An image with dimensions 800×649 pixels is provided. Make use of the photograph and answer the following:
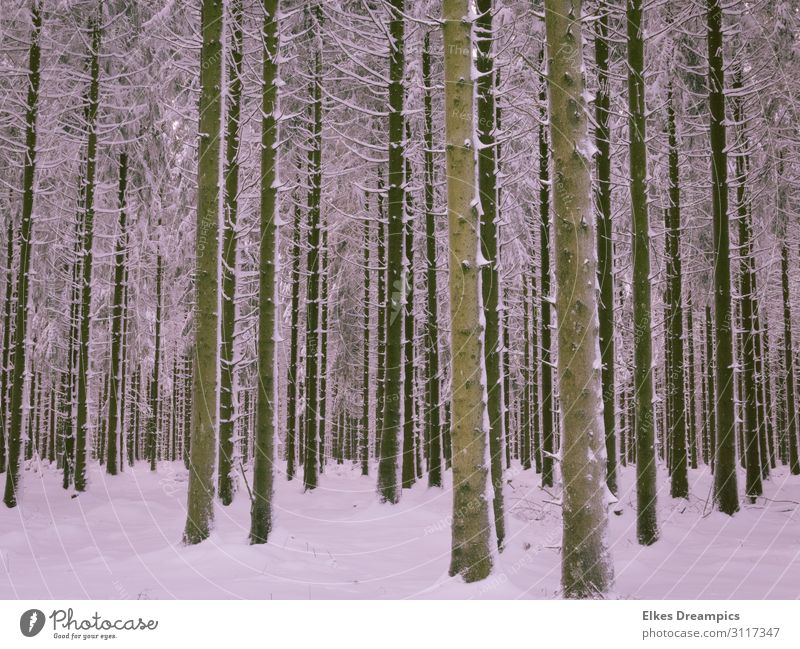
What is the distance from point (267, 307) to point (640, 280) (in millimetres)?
5571

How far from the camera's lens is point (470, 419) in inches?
254

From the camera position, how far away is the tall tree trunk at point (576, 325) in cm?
595

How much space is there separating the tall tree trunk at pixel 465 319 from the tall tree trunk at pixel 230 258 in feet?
21.8

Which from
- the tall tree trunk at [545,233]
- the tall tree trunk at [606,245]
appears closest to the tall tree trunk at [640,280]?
the tall tree trunk at [606,245]

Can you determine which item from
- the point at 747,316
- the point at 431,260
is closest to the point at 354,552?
the point at 431,260

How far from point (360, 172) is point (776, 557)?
46.0 feet

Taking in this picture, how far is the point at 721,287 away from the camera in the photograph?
1210 centimetres

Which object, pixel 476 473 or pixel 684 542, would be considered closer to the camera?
pixel 476 473

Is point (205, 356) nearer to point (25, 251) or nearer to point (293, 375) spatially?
point (25, 251)

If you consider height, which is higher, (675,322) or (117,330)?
(117,330)

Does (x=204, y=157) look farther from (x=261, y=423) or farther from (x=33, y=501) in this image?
(x=33, y=501)

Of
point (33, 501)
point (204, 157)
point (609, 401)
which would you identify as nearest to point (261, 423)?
point (204, 157)

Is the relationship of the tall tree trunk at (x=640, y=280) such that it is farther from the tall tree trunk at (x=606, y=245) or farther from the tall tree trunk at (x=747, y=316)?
the tall tree trunk at (x=747, y=316)
